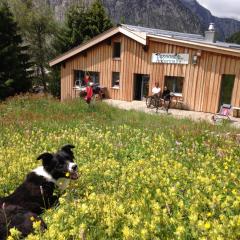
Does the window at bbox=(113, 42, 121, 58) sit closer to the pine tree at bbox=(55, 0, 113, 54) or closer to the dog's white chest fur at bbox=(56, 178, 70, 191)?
the pine tree at bbox=(55, 0, 113, 54)

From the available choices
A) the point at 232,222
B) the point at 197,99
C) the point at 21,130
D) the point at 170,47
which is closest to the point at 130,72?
the point at 170,47

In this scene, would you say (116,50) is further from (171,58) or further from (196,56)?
(196,56)

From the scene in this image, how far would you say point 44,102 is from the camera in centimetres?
2088

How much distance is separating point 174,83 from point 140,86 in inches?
146

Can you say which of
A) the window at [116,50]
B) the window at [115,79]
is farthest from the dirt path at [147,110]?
the window at [116,50]

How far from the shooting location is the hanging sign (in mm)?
24438

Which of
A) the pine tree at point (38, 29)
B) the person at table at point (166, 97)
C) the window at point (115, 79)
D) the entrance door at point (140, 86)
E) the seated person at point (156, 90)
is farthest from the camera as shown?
the pine tree at point (38, 29)

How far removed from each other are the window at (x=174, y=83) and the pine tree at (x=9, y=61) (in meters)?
16.0

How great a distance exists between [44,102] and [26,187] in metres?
15.7

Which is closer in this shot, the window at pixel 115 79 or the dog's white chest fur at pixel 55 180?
the dog's white chest fur at pixel 55 180

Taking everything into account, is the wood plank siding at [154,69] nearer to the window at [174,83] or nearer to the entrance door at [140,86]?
the window at [174,83]

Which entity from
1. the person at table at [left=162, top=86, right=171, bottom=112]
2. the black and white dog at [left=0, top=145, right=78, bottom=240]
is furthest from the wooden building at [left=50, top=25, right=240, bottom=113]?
the black and white dog at [left=0, top=145, right=78, bottom=240]

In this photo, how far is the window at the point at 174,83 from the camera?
25.4 metres

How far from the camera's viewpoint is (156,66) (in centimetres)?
2619
